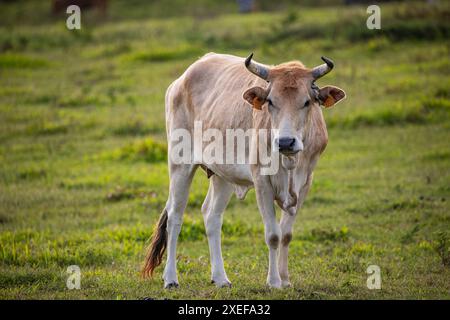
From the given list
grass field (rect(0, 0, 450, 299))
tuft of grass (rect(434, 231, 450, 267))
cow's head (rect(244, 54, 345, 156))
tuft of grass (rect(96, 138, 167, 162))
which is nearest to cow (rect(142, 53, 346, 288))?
cow's head (rect(244, 54, 345, 156))

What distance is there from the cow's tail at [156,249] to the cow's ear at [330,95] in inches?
80.3

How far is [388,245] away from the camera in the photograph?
927 cm

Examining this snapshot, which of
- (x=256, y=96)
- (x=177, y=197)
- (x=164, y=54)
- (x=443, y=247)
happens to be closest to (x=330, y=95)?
(x=256, y=96)

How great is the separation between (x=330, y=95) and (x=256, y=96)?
2.15ft

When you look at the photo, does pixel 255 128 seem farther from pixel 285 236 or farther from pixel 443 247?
pixel 443 247

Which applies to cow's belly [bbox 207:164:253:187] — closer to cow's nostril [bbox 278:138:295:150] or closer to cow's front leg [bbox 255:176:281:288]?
cow's front leg [bbox 255:176:281:288]

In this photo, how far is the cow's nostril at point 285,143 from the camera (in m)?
6.57

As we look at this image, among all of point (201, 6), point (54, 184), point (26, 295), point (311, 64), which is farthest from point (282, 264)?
point (201, 6)

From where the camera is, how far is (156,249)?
813 cm

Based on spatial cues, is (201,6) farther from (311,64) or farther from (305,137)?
(305,137)

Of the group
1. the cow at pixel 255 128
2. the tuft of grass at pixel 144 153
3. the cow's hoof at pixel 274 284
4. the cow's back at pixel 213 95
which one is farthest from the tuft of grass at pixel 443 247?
the tuft of grass at pixel 144 153

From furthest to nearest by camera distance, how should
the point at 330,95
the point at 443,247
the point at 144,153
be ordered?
the point at 144,153 < the point at 443,247 < the point at 330,95

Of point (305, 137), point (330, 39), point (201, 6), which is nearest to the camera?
point (305, 137)

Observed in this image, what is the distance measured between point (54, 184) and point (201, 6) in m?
18.5
